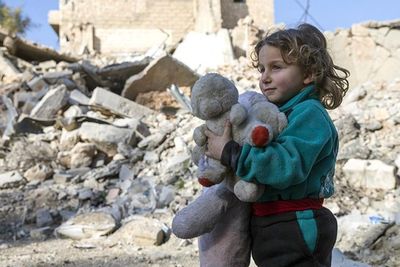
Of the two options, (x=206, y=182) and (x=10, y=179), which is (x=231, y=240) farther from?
(x=10, y=179)

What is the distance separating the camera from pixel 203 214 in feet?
4.88

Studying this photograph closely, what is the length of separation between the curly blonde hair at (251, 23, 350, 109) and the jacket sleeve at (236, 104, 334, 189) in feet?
0.44

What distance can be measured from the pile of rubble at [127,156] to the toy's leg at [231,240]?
8.43 ft

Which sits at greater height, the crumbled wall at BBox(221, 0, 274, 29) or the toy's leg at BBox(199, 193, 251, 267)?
the toy's leg at BBox(199, 193, 251, 267)

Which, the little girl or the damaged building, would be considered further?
the damaged building

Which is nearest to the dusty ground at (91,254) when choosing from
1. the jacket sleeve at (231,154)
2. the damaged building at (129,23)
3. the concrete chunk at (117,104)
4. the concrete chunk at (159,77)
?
the jacket sleeve at (231,154)

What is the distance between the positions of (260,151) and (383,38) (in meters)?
7.80

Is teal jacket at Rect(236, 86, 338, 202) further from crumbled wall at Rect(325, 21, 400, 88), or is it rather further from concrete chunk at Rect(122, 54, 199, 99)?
concrete chunk at Rect(122, 54, 199, 99)

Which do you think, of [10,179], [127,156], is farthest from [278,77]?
[10,179]

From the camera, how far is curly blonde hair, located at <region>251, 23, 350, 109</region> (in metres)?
1.46

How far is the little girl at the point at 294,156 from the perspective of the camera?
1.34m

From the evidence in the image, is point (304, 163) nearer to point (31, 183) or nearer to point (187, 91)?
point (31, 183)

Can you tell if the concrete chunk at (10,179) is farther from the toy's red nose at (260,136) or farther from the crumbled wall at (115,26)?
the crumbled wall at (115,26)

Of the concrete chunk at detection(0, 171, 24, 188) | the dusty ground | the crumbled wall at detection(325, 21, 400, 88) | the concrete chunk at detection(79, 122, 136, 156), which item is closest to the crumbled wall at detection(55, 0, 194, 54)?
the crumbled wall at detection(325, 21, 400, 88)
